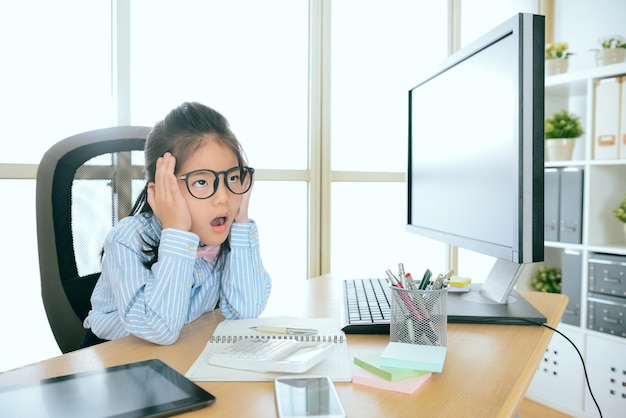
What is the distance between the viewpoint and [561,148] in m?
2.27

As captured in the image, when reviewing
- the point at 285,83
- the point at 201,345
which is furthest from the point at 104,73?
the point at 201,345

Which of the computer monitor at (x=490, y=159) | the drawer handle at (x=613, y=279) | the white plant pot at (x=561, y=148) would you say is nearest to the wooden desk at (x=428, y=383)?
the computer monitor at (x=490, y=159)

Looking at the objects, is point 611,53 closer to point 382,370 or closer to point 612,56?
point 612,56

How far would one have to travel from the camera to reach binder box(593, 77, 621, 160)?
2041 mm

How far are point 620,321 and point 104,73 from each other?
208 centimetres

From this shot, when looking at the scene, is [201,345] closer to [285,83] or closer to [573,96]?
[285,83]

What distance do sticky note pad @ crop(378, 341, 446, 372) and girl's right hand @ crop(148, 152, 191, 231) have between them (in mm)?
436

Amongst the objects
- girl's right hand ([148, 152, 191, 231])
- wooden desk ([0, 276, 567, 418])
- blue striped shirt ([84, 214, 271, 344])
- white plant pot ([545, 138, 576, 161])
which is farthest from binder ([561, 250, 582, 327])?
girl's right hand ([148, 152, 191, 231])

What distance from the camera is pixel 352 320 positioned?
2.98ft

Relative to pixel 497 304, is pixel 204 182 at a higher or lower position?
higher

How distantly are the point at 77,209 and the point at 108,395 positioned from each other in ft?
2.20

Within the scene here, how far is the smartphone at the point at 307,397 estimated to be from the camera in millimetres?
542

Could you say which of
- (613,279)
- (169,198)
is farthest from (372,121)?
(169,198)

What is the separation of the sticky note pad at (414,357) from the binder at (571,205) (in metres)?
1.67
